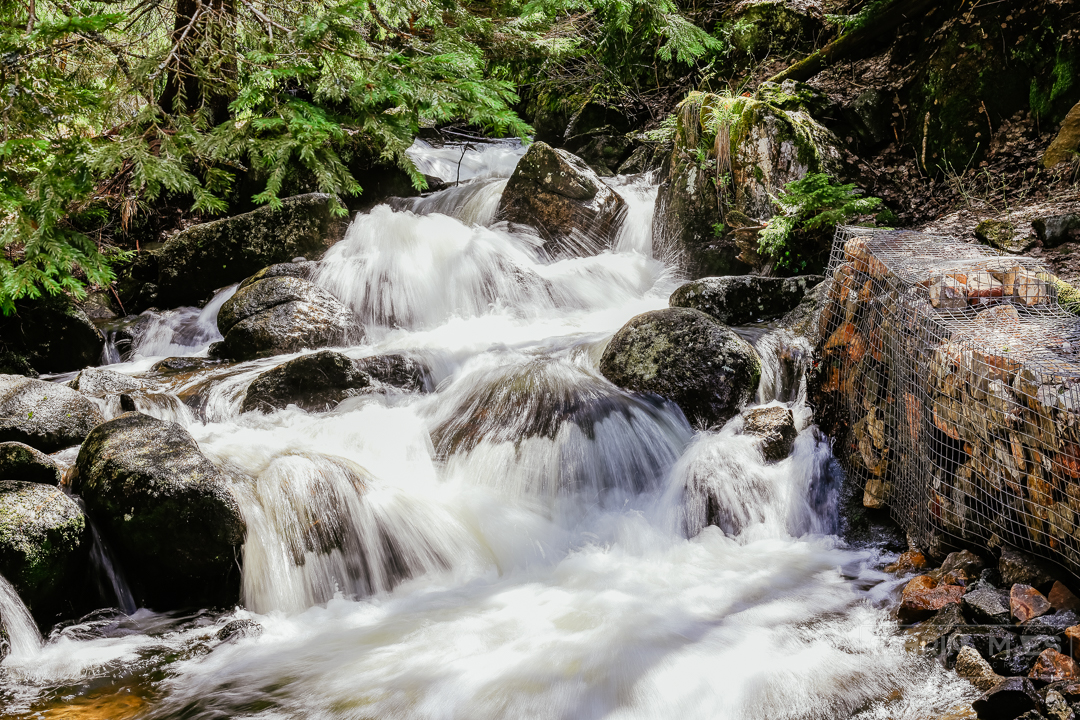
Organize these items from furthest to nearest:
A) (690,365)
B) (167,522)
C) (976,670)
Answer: (690,365) → (167,522) → (976,670)

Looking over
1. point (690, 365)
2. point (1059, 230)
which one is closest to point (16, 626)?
point (690, 365)

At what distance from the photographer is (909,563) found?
11.8 feet

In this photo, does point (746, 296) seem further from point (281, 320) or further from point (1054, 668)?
point (281, 320)

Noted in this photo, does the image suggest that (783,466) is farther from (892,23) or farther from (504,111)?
(892,23)

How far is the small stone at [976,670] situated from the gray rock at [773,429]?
2.11 metres

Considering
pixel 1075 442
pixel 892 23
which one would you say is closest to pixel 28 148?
pixel 1075 442

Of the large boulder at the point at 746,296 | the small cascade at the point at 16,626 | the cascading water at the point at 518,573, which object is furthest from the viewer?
the large boulder at the point at 746,296

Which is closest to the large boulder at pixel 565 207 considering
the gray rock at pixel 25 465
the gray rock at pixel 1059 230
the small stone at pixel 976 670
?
the gray rock at pixel 1059 230

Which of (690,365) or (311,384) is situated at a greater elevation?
(311,384)

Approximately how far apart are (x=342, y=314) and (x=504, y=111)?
172 inches

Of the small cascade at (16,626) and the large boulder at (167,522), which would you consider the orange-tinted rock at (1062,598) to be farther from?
the small cascade at (16,626)

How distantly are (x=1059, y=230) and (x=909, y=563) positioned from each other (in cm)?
334

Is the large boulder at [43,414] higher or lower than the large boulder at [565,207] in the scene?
lower

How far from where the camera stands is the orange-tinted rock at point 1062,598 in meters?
2.60
